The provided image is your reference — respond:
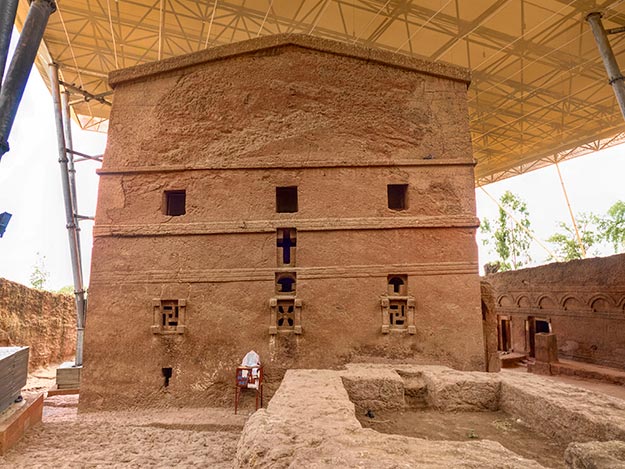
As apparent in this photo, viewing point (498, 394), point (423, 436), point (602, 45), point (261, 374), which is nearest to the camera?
point (423, 436)

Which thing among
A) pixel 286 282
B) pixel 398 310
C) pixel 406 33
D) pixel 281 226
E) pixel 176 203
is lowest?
pixel 398 310

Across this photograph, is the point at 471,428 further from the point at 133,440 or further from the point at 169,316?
the point at 169,316

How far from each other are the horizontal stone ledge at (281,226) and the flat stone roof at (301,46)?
11.5 ft

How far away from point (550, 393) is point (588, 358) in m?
12.6

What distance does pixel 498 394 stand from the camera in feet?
17.4

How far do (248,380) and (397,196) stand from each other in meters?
5.14

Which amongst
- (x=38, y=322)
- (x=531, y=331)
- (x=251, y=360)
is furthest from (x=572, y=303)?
(x=38, y=322)

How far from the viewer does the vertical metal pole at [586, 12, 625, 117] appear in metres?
11.0

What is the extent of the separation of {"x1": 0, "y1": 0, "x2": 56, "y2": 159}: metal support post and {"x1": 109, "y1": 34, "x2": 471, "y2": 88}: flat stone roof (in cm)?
291

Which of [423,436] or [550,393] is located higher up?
[550,393]

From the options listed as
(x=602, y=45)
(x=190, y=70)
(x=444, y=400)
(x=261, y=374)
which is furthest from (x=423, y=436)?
(x=602, y=45)

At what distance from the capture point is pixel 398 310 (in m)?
7.67

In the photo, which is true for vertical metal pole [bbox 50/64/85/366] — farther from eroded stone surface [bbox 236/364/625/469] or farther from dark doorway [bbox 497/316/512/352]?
dark doorway [bbox 497/316/512/352]

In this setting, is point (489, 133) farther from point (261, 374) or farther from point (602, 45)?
point (261, 374)
